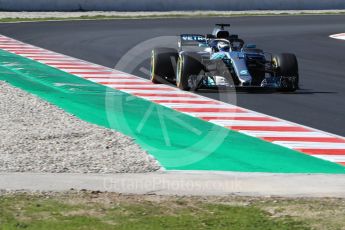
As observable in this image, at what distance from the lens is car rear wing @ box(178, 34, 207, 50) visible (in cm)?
1945

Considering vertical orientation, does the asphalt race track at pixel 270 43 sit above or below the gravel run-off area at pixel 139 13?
below

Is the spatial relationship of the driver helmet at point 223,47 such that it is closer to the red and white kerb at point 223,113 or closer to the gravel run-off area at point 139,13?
the red and white kerb at point 223,113

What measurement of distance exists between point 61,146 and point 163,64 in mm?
8146

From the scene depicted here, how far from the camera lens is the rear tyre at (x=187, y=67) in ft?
59.2

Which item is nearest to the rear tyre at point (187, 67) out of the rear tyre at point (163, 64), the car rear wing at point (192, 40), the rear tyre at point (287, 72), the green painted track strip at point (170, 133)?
the rear tyre at point (163, 64)

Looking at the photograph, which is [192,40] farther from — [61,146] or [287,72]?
[61,146]

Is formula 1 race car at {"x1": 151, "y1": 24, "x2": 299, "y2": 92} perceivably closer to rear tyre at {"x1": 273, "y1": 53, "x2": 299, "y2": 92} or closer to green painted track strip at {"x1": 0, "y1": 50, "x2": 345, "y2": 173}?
rear tyre at {"x1": 273, "y1": 53, "x2": 299, "y2": 92}

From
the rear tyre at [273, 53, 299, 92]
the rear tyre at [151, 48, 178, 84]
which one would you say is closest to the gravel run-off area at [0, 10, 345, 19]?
the rear tyre at [151, 48, 178, 84]

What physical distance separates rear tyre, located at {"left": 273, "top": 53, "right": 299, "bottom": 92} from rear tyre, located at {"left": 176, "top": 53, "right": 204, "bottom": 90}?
1565mm

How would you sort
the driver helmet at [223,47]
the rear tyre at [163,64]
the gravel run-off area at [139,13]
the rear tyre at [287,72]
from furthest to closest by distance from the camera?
the gravel run-off area at [139,13]
the rear tyre at [163,64]
the driver helmet at [223,47]
the rear tyre at [287,72]

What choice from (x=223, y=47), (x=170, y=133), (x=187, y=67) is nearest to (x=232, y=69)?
(x=223, y=47)

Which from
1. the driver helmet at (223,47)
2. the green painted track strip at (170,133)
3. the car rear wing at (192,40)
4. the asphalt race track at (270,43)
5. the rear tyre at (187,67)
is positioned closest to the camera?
the green painted track strip at (170,133)

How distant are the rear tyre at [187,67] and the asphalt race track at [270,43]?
48 cm

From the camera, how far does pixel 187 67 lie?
59.2 feet
